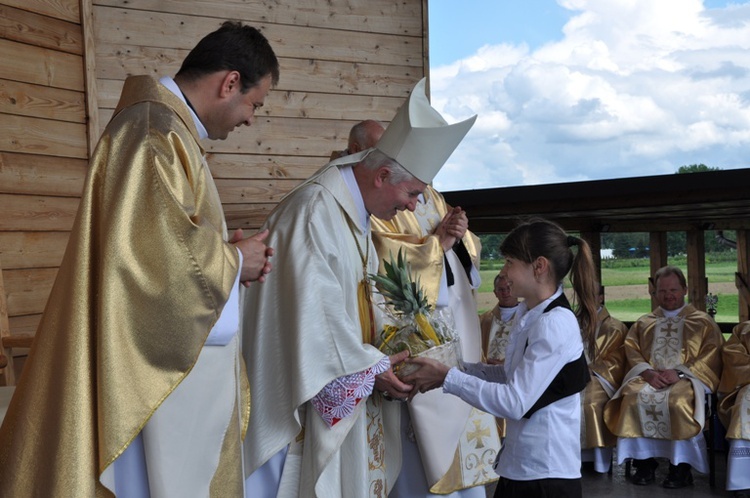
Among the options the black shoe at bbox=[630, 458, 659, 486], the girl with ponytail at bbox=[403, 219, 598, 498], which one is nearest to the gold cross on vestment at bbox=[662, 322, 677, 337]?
the black shoe at bbox=[630, 458, 659, 486]

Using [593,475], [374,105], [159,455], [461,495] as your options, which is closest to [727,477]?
[593,475]

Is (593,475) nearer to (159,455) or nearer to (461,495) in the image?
(461,495)

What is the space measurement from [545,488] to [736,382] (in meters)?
3.14

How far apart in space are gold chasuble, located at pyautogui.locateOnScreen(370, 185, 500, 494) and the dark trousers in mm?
647

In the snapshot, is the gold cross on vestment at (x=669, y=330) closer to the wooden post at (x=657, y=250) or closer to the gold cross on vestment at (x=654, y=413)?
the gold cross on vestment at (x=654, y=413)

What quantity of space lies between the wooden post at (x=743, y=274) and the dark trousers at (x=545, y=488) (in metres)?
4.13

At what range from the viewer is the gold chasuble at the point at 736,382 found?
5.04 meters

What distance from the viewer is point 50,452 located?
6.43ft

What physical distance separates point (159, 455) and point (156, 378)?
20cm

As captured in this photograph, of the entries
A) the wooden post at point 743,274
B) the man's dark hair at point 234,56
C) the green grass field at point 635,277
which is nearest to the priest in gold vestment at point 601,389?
the wooden post at point 743,274

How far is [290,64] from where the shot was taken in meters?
6.20

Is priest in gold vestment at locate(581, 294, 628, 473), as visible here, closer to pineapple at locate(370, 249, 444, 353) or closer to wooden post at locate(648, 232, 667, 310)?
wooden post at locate(648, 232, 667, 310)

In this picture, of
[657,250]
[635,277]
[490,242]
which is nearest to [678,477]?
[657,250]

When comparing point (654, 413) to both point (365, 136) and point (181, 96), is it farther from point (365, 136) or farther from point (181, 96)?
point (181, 96)
